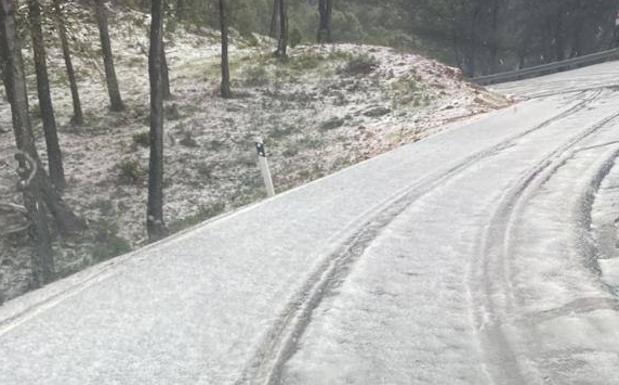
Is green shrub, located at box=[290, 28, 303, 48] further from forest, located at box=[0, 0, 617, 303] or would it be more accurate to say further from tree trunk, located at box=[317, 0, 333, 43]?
tree trunk, located at box=[317, 0, 333, 43]

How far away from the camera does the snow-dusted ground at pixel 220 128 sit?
1312 centimetres

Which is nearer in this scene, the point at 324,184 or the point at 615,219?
the point at 615,219

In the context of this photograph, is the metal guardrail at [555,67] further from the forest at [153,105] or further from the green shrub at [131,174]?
the green shrub at [131,174]


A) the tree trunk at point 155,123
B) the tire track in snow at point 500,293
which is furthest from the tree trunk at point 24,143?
the tire track in snow at point 500,293

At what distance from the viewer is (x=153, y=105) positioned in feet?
31.6

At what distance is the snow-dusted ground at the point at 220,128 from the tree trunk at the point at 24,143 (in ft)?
5.36

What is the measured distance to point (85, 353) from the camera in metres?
4.15

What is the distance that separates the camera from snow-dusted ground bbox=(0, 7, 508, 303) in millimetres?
13117

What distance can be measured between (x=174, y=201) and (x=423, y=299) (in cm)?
1075

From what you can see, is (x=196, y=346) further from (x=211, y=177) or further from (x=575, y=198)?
(x=211, y=177)

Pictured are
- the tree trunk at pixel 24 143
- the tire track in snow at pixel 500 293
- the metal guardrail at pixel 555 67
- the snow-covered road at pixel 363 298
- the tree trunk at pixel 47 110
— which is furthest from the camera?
the metal guardrail at pixel 555 67

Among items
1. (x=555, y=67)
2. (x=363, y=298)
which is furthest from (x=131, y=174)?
(x=555, y=67)

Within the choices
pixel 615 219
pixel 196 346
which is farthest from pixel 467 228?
pixel 196 346

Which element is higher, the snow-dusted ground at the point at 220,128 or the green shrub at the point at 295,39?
the green shrub at the point at 295,39
